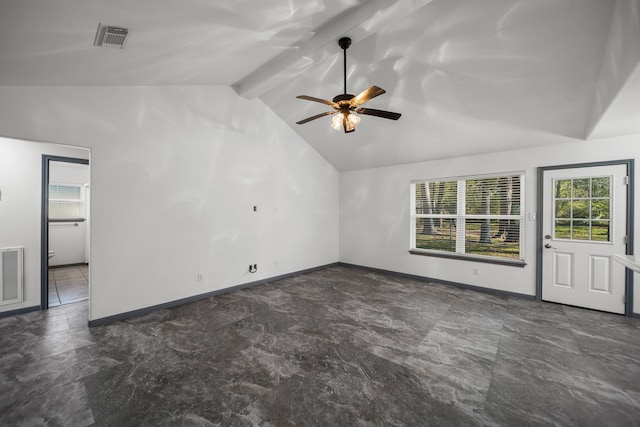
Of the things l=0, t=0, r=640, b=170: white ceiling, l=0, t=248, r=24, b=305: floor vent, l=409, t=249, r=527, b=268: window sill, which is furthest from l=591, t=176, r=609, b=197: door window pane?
l=0, t=248, r=24, b=305: floor vent

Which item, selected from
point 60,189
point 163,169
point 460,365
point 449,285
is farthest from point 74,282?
point 449,285

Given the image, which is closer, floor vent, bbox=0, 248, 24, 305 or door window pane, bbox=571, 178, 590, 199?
floor vent, bbox=0, 248, 24, 305

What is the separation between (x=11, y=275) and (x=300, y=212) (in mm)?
4208

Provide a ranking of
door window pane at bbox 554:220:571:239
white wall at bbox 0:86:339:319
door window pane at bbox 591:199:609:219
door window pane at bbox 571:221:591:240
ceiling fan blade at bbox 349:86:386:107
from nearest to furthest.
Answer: ceiling fan blade at bbox 349:86:386:107 < white wall at bbox 0:86:339:319 < door window pane at bbox 591:199:609:219 < door window pane at bbox 571:221:591:240 < door window pane at bbox 554:220:571:239

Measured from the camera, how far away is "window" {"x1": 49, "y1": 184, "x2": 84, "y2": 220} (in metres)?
5.85

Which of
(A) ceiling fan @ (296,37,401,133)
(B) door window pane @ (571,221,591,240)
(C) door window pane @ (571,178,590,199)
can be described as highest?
(A) ceiling fan @ (296,37,401,133)

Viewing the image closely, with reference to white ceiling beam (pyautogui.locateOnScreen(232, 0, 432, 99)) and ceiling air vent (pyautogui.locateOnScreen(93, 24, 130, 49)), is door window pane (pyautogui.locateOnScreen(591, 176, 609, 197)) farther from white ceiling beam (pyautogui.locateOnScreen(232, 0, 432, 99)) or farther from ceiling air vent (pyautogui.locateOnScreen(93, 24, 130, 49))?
ceiling air vent (pyautogui.locateOnScreen(93, 24, 130, 49))

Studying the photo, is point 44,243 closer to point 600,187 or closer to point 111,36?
point 111,36

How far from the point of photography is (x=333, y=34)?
105 inches

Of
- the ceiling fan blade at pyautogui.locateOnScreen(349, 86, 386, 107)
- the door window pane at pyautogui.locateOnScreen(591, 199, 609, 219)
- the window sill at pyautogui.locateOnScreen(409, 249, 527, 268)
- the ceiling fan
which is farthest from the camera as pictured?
the window sill at pyautogui.locateOnScreen(409, 249, 527, 268)

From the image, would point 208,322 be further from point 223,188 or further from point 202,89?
point 202,89

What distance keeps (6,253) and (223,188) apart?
269 cm

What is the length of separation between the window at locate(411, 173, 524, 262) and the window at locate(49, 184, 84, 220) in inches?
304

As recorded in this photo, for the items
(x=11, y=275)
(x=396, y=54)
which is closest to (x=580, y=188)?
(x=396, y=54)
